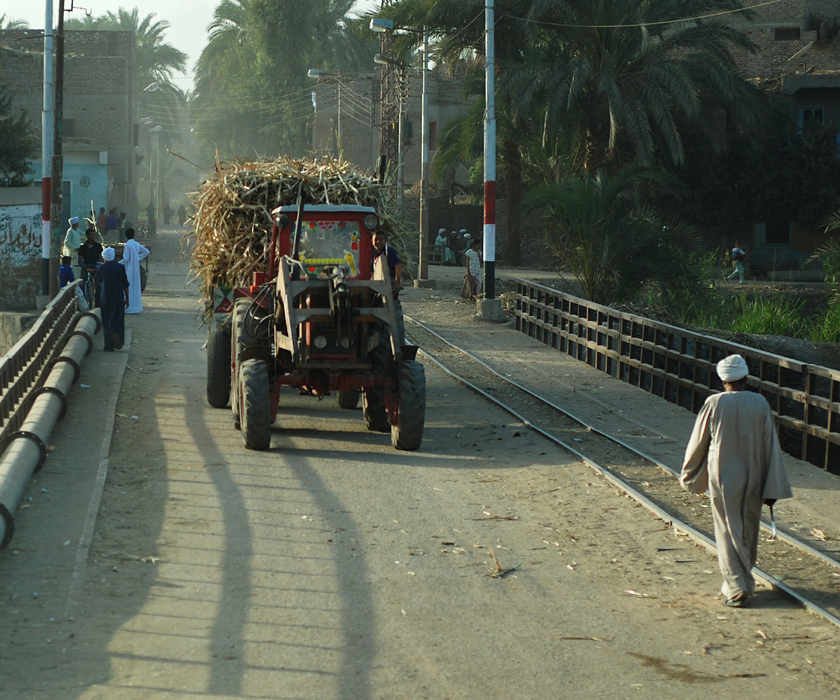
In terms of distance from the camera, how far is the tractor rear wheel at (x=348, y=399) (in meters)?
14.6

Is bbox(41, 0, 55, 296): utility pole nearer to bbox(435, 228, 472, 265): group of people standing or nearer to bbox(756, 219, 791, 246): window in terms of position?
bbox(435, 228, 472, 265): group of people standing

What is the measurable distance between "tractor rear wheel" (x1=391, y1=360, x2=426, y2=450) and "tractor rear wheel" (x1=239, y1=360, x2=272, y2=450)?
4.56 ft

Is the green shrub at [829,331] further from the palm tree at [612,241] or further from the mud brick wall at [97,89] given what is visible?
the mud brick wall at [97,89]

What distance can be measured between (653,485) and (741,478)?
328cm

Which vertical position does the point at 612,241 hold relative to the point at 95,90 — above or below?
below

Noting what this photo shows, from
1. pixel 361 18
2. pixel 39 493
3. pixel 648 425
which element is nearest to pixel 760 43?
pixel 361 18

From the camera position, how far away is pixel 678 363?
16094 mm

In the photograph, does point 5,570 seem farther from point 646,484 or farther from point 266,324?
point 646,484

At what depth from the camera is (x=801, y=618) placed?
7.39 meters

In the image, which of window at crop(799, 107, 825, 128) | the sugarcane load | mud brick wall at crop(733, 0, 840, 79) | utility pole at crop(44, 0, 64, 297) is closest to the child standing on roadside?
utility pole at crop(44, 0, 64, 297)

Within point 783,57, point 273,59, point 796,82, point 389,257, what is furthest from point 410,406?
point 273,59

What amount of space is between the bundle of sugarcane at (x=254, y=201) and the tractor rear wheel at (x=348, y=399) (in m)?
2.03

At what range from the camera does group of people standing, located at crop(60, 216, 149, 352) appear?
18.7m

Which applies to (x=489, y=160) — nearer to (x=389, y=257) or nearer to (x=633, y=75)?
(x=633, y=75)
